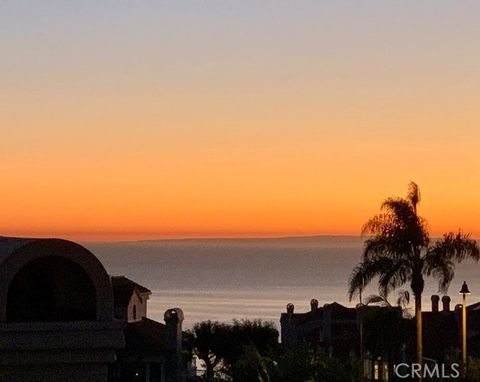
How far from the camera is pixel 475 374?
34688mm

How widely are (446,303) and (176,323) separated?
18.2 metres

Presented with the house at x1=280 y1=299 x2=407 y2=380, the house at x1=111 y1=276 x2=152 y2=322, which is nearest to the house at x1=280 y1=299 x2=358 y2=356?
the house at x1=280 y1=299 x2=407 y2=380

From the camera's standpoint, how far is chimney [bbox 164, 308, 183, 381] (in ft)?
192

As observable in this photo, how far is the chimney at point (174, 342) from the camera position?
5866cm

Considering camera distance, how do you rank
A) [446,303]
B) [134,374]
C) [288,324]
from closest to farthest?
1. [134,374]
2. [446,303]
3. [288,324]

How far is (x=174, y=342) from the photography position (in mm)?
59594

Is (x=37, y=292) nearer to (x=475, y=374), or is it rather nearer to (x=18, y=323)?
(x=18, y=323)

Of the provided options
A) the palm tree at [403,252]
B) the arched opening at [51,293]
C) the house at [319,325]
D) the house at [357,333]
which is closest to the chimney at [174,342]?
the house at [357,333]

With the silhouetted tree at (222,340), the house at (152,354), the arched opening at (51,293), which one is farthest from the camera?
the silhouetted tree at (222,340)

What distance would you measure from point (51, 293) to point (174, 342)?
31512 mm

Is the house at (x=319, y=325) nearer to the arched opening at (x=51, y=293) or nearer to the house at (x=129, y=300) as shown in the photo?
the house at (x=129, y=300)

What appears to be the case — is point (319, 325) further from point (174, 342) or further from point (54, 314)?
point (54, 314)

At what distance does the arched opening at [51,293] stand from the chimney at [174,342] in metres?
30.2

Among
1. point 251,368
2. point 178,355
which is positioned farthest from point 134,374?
point 251,368
